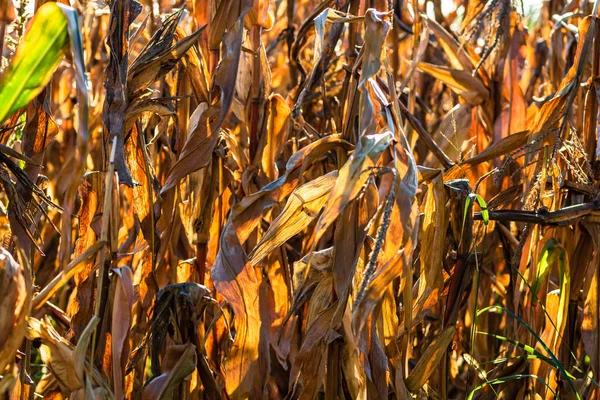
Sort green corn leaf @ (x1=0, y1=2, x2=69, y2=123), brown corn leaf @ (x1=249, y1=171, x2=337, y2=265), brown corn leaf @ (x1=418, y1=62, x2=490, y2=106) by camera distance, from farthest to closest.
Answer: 1. brown corn leaf @ (x1=418, y1=62, x2=490, y2=106)
2. brown corn leaf @ (x1=249, y1=171, x2=337, y2=265)
3. green corn leaf @ (x1=0, y1=2, x2=69, y2=123)

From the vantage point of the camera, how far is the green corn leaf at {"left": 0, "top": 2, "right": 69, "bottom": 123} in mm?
658

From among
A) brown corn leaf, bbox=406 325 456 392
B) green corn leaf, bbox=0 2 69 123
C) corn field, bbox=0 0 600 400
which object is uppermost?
green corn leaf, bbox=0 2 69 123

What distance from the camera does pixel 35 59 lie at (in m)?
0.67

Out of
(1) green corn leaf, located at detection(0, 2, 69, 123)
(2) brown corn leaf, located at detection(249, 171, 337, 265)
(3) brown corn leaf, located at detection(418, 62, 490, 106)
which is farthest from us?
(3) brown corn leaf, located at detection(418, 62, 490, 106)

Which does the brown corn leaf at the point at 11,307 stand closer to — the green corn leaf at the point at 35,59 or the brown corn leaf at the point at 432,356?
the green corn leaf at the point at 35,59

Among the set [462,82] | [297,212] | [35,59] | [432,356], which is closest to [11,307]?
[35,59]

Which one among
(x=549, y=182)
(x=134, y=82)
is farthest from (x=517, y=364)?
(x=134, y=82)

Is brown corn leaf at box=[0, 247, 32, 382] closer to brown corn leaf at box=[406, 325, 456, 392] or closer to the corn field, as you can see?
the corn field

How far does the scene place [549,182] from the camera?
1.18m

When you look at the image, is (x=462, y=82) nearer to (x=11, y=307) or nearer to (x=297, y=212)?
(x=297, y=212)

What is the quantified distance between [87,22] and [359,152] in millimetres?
1149

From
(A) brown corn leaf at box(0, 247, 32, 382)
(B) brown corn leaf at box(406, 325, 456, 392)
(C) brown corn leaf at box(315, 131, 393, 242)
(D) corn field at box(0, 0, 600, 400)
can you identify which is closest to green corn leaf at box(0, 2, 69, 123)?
(D) corn field at box(0, 0, 600, 400)

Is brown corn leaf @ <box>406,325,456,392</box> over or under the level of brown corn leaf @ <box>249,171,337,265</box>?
under

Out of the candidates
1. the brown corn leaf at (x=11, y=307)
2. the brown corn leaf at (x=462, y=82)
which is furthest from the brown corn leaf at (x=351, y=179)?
the brown corn leaf at (x=462, y=82)
